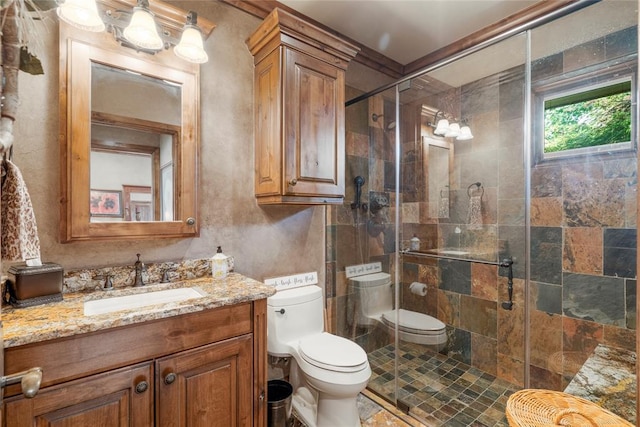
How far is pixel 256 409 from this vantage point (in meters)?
1.38

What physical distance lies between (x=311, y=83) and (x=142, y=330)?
1532 millimetres

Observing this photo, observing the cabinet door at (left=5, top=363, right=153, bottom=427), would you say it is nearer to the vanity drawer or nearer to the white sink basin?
the vanity drawer

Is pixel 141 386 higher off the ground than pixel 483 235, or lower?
lower

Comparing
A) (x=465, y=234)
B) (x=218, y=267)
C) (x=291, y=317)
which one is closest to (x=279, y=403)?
(x=291, y=317)

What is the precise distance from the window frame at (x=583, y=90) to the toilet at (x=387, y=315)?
1462mm

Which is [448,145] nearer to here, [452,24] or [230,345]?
[452,24]

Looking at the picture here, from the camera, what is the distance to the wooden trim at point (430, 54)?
1933 millimetres

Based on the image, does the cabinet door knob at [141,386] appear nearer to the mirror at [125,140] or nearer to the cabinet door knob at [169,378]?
the cabinet door knob at [169,378]

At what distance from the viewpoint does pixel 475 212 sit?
2426 mm

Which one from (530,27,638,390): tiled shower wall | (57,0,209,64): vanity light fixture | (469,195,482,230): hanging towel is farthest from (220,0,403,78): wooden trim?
(469,195,482,230): hanging towel

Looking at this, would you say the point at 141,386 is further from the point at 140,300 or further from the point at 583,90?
the point at 583,90

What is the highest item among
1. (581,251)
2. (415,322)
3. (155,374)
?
(581,251)

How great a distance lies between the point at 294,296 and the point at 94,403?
3.54 feet

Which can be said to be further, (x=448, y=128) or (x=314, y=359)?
(x=448, y=128)
